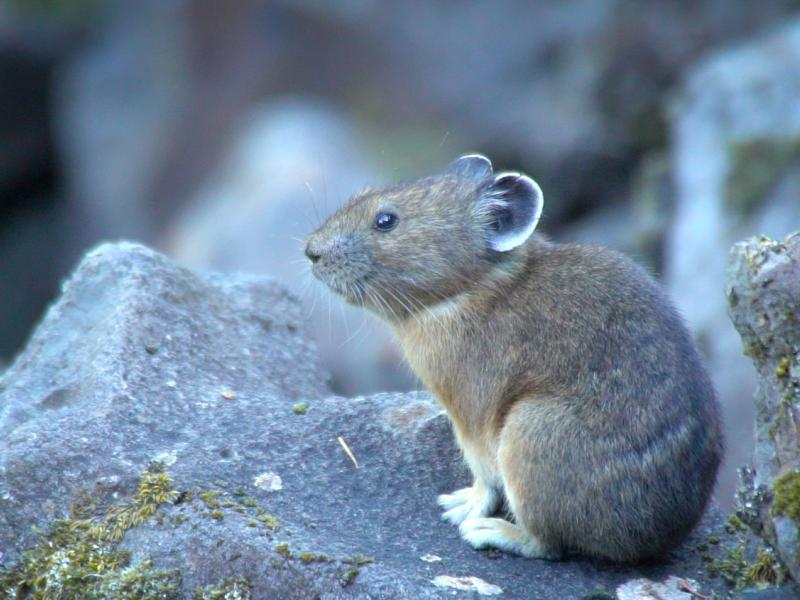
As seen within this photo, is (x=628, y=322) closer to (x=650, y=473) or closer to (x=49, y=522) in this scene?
(x=650, y=473)

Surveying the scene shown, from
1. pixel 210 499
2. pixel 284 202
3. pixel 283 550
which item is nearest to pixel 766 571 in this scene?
pixel 283 550

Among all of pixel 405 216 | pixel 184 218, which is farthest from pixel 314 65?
pixel 405 216

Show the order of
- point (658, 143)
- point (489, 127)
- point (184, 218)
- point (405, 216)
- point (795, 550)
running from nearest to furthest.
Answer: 1. point (795, 550)
2. point (405, 216)
3. point (658, 143)
4. point (489, 127)
5. point (184, 218)

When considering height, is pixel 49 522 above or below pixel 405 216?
below

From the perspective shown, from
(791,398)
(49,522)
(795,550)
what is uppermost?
(49,522)

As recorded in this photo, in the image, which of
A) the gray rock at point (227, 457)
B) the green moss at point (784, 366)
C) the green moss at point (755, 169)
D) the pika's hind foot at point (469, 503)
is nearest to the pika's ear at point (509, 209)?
the gray rock at point (227, 457)

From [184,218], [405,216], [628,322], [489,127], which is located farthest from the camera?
[184,218]

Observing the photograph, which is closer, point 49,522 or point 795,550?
point 795,550

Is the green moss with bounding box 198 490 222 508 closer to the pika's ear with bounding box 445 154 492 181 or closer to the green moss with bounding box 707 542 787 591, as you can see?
the green moss with bounding box 707 542 787 591
